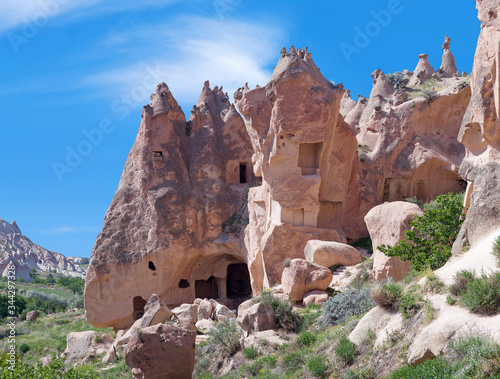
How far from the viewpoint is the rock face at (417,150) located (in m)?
28.6

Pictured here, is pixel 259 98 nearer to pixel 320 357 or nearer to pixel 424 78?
pixel 424 78

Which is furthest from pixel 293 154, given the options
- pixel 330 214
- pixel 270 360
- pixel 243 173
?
pixel 270 360

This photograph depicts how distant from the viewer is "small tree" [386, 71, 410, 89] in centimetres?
4086

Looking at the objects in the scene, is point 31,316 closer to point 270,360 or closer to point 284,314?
point 284,314

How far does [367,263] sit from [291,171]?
624 centimetres

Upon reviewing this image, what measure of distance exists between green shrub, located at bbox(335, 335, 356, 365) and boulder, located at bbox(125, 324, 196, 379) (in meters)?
3.10

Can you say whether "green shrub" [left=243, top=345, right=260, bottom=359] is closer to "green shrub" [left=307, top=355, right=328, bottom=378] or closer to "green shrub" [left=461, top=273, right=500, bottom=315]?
"green shrub" [left=307, top=355, right=328, bottom=378]

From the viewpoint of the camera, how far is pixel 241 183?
106ft

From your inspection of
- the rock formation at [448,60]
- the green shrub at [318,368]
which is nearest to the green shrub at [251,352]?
the green shrub at [318,368]

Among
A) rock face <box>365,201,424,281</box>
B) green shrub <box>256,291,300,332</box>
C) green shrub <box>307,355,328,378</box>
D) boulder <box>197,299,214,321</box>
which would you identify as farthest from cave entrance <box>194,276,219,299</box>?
green shrub <box>307,355,328,378</box>

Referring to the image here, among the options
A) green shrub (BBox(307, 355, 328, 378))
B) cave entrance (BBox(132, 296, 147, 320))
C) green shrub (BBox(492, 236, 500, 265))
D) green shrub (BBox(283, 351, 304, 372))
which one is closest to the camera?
green shrub (BBox(492, 236, 500, 265))

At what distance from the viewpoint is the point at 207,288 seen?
33.2 metres

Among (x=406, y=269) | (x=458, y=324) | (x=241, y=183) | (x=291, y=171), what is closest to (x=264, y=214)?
(x=291, y=171)

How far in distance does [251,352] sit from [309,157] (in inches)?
509
